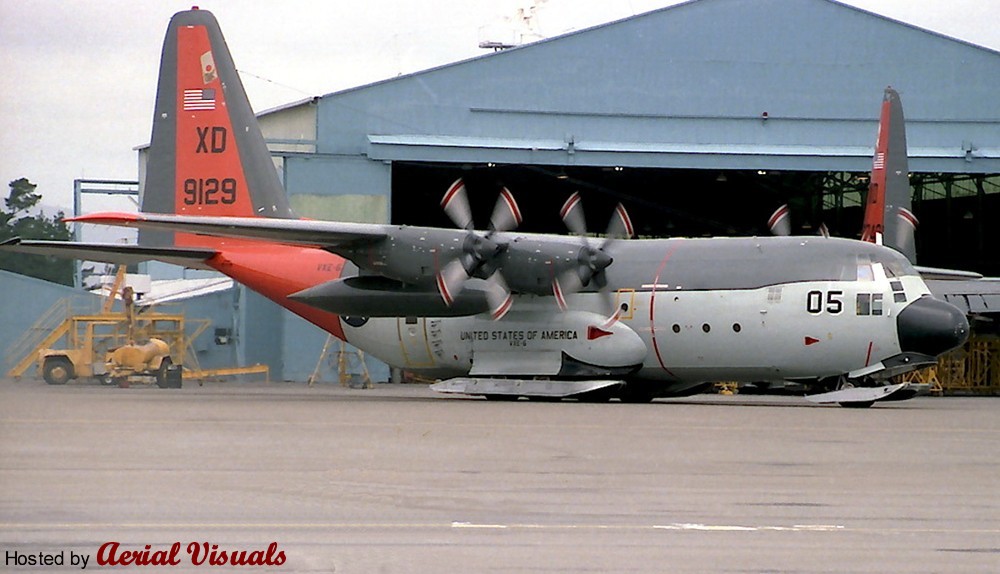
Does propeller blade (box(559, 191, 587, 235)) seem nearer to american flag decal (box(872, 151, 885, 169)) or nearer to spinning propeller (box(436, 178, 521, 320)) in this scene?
spinning propeller (box(436, 178, 521, 320))

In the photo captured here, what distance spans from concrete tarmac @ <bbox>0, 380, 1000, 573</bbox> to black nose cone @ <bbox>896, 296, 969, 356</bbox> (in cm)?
438

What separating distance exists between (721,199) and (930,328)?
27.5m

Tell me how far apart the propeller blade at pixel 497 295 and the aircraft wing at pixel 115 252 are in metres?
6.87

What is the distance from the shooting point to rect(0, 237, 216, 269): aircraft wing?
2646 cm

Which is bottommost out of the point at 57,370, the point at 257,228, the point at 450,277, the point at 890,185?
→ the point at 57,370

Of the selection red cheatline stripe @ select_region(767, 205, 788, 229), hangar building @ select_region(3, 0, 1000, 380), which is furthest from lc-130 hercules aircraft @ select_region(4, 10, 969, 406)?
hangar building @ select_region(3, 0, 1000, 380)

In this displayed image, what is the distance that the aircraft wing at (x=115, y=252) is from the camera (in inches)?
1042

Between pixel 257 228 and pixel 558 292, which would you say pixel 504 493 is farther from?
pixel 558 292

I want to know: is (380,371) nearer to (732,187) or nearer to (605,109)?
(605,109)

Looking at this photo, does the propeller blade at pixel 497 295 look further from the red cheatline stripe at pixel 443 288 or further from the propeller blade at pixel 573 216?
the propeller blade at pixel 573 216

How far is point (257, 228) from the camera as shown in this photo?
25.7 metres

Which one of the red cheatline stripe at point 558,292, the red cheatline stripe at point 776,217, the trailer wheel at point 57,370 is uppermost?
the red cheatline stripe at point 776,217

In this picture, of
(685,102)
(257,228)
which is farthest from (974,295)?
(257,228)


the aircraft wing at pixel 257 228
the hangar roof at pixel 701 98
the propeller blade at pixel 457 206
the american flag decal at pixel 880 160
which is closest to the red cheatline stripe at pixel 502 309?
the propeller blade at pixel 457 206
